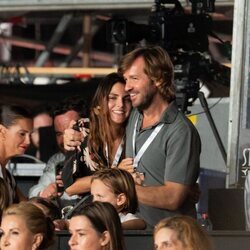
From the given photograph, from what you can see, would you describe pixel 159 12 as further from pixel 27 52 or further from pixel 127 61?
pixel 27 52

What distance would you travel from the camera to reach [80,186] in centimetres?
717

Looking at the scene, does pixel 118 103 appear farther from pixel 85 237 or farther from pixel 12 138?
pixel 85 237

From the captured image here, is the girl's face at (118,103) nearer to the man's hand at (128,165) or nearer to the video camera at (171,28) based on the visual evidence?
the man's hand at (128,165)

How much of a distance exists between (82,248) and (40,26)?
1134 cm

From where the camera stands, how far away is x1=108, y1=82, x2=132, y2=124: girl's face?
7.21 m

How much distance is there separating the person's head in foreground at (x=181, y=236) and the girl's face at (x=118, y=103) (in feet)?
4.56

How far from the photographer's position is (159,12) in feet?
29.1

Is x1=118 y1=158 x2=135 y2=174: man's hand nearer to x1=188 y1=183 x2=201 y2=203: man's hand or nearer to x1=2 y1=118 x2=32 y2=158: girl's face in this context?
x1=188 y1=183 x2=201 y2=203: man's hand

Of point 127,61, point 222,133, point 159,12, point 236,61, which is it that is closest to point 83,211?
point 127,61

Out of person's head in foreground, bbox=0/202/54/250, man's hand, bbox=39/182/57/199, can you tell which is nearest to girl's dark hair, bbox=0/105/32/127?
man's hand, bbox=39/182/57/199

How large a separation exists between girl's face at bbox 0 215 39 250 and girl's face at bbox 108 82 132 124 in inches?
48.6

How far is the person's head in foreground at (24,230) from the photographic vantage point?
6.17 metres

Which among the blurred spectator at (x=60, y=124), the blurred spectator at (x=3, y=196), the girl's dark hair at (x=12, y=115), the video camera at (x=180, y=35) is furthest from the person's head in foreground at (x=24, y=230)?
the video camera at (x=180, y=35)

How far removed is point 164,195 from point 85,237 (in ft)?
2.70
